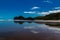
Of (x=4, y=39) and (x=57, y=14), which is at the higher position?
(x=57, y=14)

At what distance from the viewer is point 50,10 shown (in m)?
5.11

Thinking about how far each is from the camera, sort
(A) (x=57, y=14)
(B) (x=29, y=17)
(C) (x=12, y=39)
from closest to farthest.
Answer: (C) (x=12, y=39) < (B) (x=29, y=17) < (A) (x=57, y=14)

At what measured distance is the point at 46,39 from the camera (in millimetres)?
3146

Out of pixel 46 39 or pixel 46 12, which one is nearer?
pixel 46 39

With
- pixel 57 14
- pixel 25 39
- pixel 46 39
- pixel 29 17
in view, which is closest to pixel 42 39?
pixel 46 39

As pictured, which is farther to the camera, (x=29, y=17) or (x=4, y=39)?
(x=29, y=17)

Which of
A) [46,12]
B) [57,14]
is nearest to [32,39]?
[46,12]

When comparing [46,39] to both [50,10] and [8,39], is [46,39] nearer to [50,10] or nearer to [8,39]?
[8,39]

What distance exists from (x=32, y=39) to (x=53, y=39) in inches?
19.4

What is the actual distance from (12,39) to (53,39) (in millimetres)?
958

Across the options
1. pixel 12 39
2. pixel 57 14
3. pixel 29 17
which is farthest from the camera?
pixel 57 14

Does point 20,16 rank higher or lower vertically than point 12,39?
higher

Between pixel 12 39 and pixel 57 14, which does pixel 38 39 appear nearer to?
pixel 12 39

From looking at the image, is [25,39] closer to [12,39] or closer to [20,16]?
[12,39]
